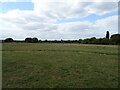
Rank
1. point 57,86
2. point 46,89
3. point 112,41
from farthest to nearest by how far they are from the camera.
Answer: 1. point 112,41
2. point 57,86
3. point 46,89

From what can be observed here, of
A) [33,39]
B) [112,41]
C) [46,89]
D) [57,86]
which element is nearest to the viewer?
[46,89]

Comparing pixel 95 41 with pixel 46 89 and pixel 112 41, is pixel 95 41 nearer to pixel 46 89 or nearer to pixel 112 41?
pixel 112 41

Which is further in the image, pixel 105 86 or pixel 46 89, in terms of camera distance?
pixel 105 86

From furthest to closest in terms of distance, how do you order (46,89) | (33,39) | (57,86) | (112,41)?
1. (33,39)
2. (112,41)
3. (57,86)
4. (46,89)

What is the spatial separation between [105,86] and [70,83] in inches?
53.1

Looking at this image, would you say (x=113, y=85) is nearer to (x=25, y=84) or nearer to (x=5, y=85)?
(x=25, y=84)

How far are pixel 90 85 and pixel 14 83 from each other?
119 inches

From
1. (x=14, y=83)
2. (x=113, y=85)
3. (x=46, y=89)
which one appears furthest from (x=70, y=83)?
(x=14, y=83)

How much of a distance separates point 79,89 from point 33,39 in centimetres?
6706

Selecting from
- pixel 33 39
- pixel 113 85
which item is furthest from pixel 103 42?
pixel 113 85

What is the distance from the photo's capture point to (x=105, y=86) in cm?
400

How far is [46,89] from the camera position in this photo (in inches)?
146

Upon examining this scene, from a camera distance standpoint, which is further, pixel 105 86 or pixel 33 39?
pixel 33 39

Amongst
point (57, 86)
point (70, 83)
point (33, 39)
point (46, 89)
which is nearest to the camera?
point (46, 89)
